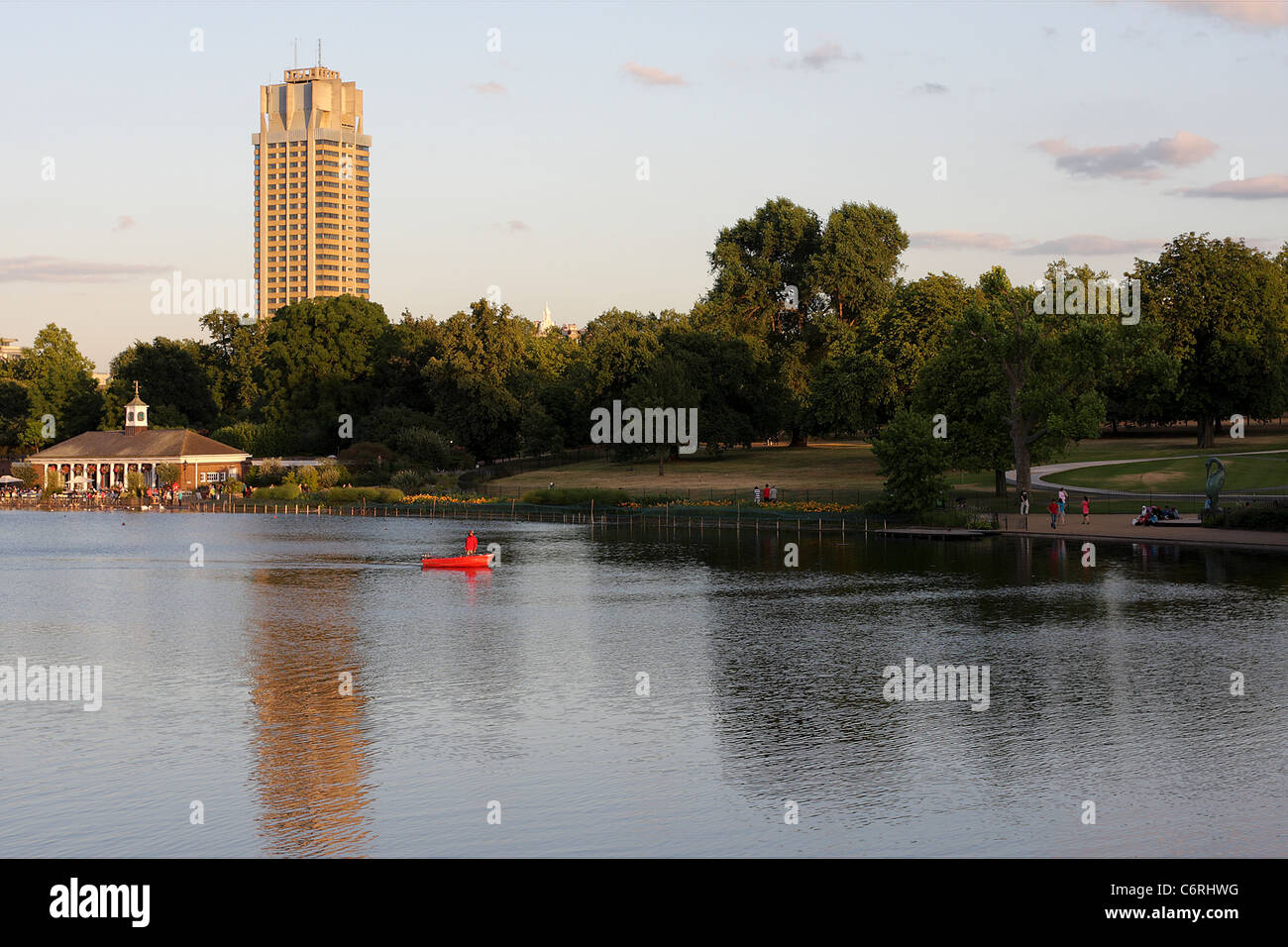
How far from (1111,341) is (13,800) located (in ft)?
Result: 227

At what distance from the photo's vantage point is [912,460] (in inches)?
3054

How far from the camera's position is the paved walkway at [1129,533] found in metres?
65.1

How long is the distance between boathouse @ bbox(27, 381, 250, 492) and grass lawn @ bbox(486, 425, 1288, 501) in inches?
1143

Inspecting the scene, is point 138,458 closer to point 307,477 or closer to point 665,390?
point 307,477

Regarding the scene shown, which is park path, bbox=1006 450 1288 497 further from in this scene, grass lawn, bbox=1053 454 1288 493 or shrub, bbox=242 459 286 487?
shrub, bbox=242 459 286 487

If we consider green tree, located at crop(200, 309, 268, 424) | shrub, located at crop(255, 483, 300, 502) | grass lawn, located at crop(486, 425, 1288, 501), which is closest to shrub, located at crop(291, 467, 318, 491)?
shrub, located at crop(255, 483, 300, 502)

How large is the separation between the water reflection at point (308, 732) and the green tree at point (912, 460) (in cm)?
4075

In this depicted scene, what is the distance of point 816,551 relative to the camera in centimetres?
6794

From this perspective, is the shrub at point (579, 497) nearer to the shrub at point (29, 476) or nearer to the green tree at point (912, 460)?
the green tree at point (912, 460)

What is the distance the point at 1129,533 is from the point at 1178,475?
27.4 metres

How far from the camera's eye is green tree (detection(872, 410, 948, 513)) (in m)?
76.6

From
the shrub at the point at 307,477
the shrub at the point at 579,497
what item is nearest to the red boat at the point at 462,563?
the shrub at the point at 579,497

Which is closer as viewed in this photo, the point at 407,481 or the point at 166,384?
the point at 407,481

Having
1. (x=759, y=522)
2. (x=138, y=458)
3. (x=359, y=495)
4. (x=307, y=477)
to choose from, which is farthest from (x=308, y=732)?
(x=138, y=458)
